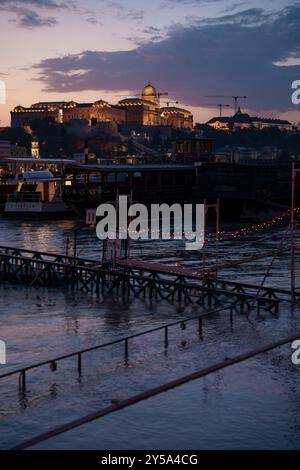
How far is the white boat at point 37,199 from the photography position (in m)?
81.4

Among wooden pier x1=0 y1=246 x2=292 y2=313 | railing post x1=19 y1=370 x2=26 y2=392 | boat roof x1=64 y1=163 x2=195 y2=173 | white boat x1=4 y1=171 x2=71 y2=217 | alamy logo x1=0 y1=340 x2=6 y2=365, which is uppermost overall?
boat roof x1=64 y1=163 x2=195 y2=173

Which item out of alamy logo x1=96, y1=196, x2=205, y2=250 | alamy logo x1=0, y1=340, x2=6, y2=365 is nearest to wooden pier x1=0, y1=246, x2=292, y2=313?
alamy logo x1=0, y1=340, x2=6, y2=365

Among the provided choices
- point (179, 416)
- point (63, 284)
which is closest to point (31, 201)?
point (63, 284)

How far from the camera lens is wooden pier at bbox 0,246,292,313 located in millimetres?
28984

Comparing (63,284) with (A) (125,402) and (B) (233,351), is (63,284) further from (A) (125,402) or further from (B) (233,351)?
(A) (125,402)

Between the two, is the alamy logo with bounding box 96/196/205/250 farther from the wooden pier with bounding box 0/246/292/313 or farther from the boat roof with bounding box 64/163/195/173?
the wooden pier with bounding box 0/246/292/313

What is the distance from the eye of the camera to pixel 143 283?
33.9 m

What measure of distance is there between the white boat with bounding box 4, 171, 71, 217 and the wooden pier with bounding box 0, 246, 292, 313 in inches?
Answer: 1702

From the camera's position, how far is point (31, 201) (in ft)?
279

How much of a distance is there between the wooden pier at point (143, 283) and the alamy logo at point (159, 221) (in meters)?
18.0

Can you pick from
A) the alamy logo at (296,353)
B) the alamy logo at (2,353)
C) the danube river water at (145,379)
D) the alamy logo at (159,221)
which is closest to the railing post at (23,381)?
the danube river water at (145,379)

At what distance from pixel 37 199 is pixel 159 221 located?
51.9 feet

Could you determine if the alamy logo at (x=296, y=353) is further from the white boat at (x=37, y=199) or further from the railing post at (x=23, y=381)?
the white boat at (x=37, y=199)

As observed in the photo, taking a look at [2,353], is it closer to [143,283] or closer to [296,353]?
[296,353]
